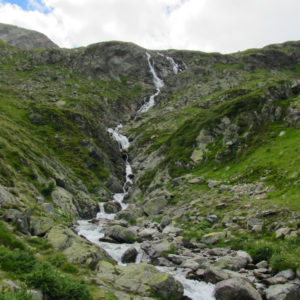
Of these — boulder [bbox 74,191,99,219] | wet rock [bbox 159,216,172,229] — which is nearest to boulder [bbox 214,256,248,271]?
wet rock [bbox 159,216,172,229]

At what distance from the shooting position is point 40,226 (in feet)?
73.7

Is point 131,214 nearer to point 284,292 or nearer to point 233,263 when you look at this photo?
point 233,263

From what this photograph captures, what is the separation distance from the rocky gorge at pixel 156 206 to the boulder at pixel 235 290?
0.23ft

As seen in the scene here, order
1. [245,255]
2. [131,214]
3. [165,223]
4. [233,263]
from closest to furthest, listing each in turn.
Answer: [233,263] → [245,255] → [165,223] → [131,214]

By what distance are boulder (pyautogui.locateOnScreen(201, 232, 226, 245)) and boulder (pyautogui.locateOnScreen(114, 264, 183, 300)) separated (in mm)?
10393

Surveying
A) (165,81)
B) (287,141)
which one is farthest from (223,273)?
(165,81)

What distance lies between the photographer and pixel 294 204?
26.4 metres

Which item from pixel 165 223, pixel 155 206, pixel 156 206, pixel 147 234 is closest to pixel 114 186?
pixel 155 206

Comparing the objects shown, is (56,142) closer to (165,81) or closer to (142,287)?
(142,287)

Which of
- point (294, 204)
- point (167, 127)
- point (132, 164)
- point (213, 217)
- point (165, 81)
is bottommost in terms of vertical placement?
point (213, 217)

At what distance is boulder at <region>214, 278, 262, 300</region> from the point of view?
1616cm

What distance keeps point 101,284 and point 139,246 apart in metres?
13.3

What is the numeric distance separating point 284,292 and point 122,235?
1869 centimetres

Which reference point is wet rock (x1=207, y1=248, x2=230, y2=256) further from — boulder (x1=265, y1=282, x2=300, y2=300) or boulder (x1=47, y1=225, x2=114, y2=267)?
boulder (x1=47, y1=225, x2=114, y2=267)
